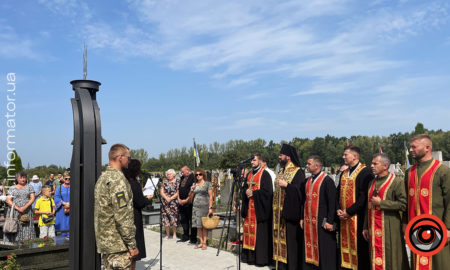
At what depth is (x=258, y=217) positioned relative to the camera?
7.37 metres

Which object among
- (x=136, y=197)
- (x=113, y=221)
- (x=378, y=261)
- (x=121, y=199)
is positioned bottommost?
(x=378, y=261)

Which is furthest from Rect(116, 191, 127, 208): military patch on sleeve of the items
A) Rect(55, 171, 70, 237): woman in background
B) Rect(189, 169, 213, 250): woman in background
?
Rect(55, 171, 70, 237): woman in background

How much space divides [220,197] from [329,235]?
46.2 ft

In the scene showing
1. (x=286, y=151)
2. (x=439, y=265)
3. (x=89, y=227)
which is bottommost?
(x=439, y=265)

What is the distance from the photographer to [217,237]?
9.72m

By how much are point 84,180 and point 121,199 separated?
476mm

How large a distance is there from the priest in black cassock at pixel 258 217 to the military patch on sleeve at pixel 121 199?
358 cm

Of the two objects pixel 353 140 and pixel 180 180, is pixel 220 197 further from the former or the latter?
pixel 353 140

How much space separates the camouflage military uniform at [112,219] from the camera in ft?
13.4

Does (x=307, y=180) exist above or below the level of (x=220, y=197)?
above

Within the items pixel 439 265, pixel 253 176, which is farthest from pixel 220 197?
pixel 439 265

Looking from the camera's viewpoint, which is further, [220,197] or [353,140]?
[353,140]

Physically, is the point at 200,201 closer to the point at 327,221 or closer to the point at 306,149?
the point at 327,221

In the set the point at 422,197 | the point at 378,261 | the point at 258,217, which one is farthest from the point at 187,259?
the point at 422,197
